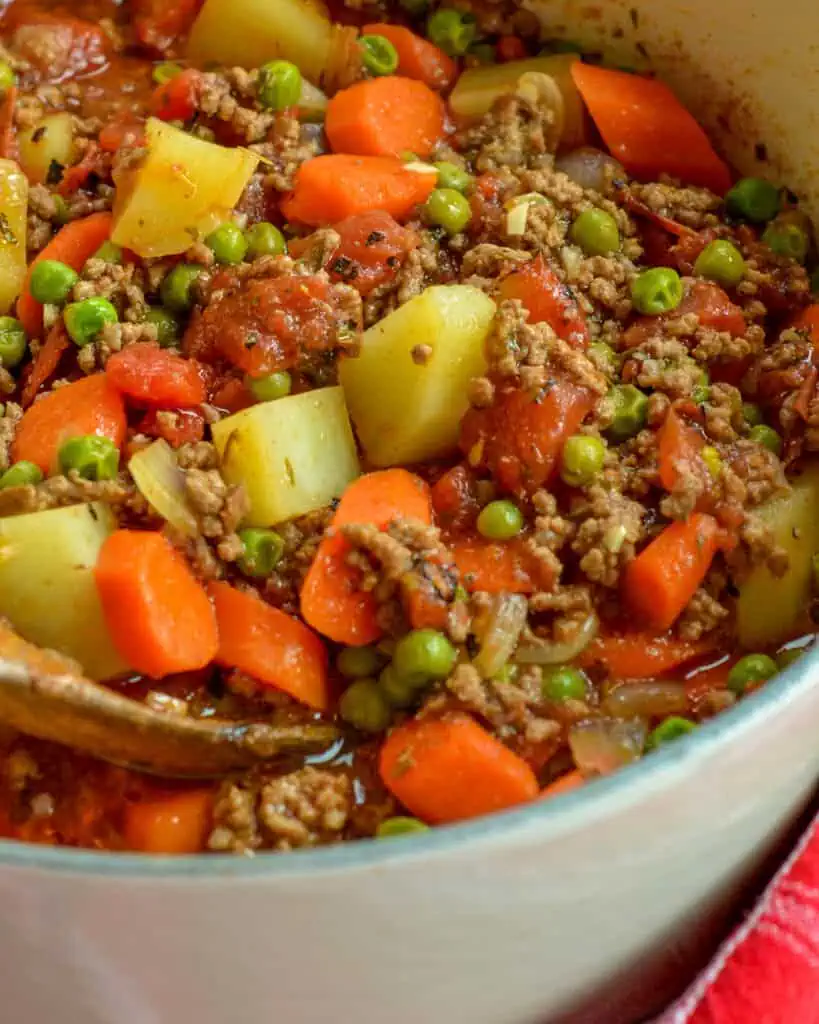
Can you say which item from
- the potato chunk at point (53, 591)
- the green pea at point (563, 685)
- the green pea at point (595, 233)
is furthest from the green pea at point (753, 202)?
the potato chunk at point (53, 591)

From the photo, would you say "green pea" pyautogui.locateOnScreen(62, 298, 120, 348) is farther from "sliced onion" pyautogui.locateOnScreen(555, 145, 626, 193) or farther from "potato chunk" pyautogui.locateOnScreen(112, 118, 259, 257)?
"sliced onion" pyautogui.locateOnScreen(555, 145, 626, 193)

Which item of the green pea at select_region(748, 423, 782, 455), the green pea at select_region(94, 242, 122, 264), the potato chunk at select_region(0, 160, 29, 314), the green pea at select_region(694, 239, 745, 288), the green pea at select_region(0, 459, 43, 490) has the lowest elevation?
the green pea at select_region(0, 459, 43, 490)

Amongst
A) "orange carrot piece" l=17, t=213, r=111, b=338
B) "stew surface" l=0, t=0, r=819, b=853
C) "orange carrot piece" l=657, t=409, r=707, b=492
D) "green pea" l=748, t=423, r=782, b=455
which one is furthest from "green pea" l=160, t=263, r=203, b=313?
"green pea" l=748, t=423, r=782, b=455

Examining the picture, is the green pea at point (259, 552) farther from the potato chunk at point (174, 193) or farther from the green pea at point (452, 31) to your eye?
the green pea at point (452, 31)

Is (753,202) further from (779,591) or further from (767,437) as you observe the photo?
(779,591)

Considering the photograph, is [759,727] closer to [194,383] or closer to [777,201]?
[194,383]

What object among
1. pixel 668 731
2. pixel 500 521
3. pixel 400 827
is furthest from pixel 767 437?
pixel 400 827
